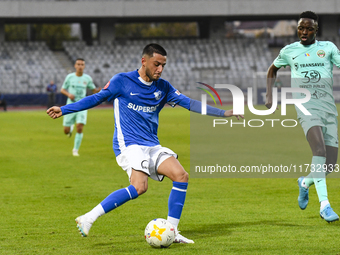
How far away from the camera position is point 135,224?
20.0 ft

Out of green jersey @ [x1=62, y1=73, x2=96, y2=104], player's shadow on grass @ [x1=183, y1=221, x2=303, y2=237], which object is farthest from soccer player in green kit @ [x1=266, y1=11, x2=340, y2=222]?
green jersey @ [x1=62, y1=73, x2=96, y2=104]

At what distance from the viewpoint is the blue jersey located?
543 cm

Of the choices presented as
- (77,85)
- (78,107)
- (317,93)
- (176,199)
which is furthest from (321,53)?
(77,85)

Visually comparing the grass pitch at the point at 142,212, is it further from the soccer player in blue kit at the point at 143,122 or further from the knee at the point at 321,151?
the knee at the point at 321,151

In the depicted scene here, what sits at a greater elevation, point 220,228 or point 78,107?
point 78,107

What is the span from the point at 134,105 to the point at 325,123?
2.25 m

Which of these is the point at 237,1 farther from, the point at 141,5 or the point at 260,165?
the point at 260,165

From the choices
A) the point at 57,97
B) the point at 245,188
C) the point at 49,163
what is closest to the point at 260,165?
the point at 245,188

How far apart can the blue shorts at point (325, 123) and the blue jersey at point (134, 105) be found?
1.21m

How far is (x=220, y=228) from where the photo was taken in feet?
19.2

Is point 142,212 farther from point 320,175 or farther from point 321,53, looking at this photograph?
point 321,53

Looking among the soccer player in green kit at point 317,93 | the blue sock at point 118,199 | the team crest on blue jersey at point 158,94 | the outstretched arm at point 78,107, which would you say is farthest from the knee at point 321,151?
the outstretched arm at point 78,107

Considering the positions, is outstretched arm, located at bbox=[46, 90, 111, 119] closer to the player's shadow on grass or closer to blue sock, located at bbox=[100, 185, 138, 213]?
blue sock, located at bbox=[100, 185, 138, 213]

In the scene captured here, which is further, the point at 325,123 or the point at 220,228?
the point at 325,123
